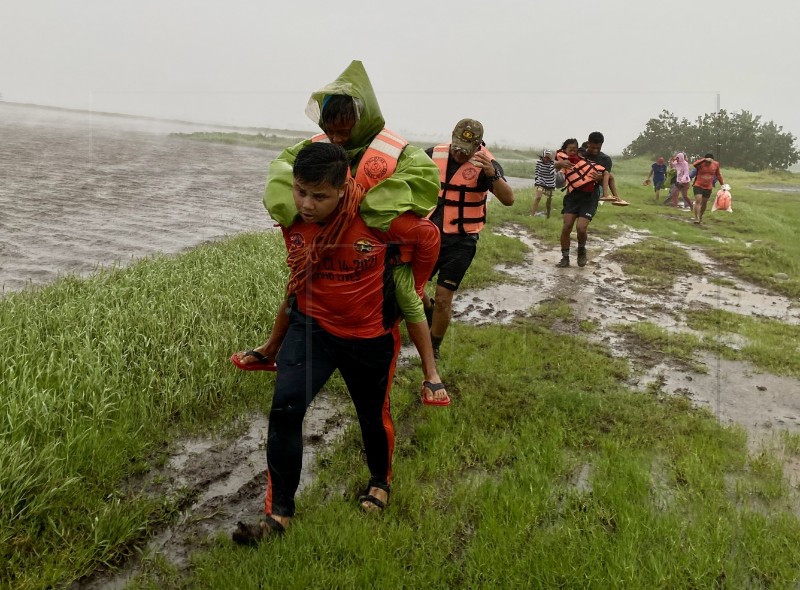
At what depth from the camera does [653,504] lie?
12.3ft

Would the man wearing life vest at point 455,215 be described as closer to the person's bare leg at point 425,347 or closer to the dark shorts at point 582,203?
the person's bare leg at point 425,347

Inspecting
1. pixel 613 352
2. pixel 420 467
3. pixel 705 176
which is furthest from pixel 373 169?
pixel 705 176

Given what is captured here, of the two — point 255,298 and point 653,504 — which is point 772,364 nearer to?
point 653,504

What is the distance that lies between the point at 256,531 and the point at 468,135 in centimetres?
384

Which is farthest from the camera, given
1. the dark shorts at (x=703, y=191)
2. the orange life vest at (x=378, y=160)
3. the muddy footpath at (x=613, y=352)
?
the dark shorts at (x=703, y=191)

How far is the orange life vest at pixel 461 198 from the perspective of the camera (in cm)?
579

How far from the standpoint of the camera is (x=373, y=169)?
3.06 meters

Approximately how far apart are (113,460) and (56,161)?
2488 centimetres

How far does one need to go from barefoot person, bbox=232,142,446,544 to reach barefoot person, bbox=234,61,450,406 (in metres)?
0.09

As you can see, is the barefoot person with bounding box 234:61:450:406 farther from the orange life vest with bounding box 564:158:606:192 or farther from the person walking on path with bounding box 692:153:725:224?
the person walking on path with bounding box 692:153:725:224

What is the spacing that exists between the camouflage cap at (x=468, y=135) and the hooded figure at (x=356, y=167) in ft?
7.76

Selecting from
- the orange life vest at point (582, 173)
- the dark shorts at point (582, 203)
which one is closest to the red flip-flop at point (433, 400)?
the orange life vest at point (582, 173)

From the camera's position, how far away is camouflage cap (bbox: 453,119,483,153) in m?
5.36

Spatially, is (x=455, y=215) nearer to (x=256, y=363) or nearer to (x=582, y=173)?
(x=256, y=363)
